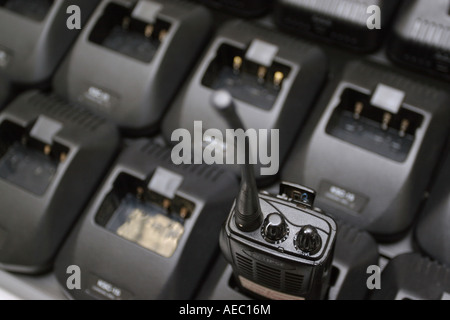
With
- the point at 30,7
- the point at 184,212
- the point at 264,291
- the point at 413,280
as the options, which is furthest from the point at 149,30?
the point at 413,280

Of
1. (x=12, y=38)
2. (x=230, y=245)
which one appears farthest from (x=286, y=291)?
(x=12, y=38)

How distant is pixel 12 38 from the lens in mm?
1330

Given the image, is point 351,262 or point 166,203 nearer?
point 351,262

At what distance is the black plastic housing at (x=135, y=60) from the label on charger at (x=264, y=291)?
0.43 m

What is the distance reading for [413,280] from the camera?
39.8 inches

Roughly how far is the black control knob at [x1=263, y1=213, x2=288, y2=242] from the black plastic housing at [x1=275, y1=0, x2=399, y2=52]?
1.86 ft

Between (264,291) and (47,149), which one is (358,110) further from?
(47,149)

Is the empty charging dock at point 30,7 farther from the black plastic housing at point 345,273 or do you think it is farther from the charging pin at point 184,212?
the black plastic housing at point 345,273

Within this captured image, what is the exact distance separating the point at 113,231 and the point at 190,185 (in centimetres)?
19

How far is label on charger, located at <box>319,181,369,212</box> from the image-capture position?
1126mm

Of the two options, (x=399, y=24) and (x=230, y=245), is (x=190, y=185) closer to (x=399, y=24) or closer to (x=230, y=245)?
(x=230, y=245)

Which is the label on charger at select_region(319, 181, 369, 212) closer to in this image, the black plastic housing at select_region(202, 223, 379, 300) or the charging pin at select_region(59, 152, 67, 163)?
the black plastic housing at select_region(202, 223, 379, 300)

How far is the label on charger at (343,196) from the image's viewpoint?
3.69ft

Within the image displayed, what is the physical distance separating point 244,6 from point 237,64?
0.54 ft
